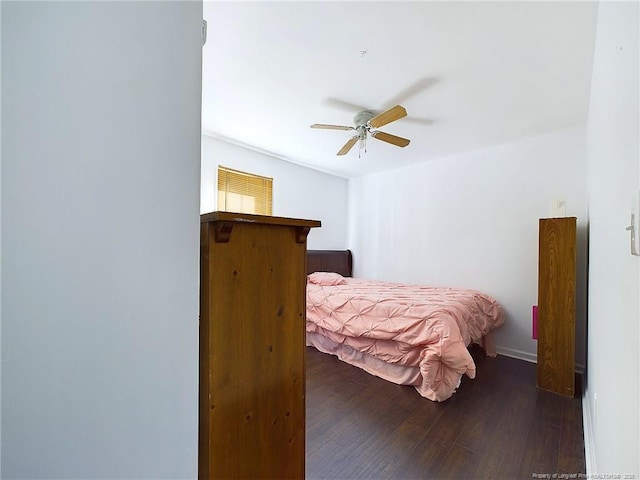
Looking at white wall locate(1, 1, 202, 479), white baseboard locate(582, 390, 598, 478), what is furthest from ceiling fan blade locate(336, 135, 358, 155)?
white baseboard locate(582, 390, 598, 478)

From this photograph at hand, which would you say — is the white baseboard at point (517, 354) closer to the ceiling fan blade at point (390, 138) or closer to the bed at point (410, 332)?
the bed at point (410, 332)

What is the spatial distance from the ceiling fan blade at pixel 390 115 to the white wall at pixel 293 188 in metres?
2.07

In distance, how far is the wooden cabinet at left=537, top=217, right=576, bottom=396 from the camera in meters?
2.24

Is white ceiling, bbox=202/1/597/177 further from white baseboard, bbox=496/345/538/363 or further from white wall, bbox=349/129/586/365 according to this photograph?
white baseboard, bbox=496/345/538/363

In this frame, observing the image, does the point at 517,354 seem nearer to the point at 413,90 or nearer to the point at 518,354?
the point at 518,354

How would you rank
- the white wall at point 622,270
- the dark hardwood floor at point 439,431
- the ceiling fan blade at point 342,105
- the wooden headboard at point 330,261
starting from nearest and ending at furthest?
the white wall at point 622,270 < the dark hardwood floor at point 439,431 < the ceiling fan blade at point 342,105 < the wooden headboard at point 330,261

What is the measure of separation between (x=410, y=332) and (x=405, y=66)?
211 cm

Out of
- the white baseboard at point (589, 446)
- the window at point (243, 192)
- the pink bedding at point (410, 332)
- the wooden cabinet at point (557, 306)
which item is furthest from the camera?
the window at point (243, 192)

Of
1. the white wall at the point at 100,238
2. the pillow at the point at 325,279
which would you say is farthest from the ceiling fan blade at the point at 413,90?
the pillow at the point at 325,279

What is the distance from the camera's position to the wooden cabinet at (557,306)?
2.24 meters

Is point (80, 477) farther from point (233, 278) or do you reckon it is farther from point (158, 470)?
point (233, 278)

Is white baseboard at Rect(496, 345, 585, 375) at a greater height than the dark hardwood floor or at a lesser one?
lesser

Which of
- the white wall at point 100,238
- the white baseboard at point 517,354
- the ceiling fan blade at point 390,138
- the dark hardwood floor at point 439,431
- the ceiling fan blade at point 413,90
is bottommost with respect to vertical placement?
the white baseboard at point 517,354

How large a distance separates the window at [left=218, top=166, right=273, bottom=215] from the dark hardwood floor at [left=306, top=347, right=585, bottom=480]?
244cm
